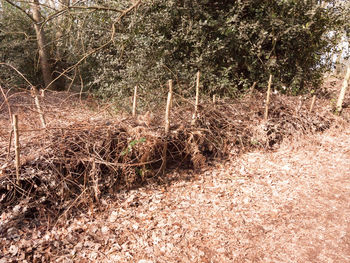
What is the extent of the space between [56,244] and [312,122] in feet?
24.6

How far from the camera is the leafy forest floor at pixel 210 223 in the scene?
327 cm

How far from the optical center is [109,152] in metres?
4.65

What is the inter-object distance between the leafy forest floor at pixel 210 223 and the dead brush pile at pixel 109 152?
0.25m

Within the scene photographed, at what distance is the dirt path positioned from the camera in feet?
10.7

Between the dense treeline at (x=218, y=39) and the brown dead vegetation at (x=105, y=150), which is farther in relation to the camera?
the dense treeline at (x=218, y=39)

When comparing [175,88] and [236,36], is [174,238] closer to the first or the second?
[175,88]

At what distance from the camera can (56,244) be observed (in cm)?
346

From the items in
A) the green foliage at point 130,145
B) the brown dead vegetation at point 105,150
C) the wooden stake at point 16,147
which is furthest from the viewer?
the green foliage at point 130,145

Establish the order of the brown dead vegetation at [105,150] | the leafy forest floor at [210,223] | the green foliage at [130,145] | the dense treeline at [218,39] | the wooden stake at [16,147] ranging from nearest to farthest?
1. the leafy forest floor at [210,223]
2. the wooden stake at [16,147]
3. the brown dead vegetation at [105,150]
4. the green foliage at [130,145]
5. the dense treeline at [218,39]

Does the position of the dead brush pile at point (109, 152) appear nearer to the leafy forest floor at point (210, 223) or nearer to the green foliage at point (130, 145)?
the green foliage at point (130, 145)

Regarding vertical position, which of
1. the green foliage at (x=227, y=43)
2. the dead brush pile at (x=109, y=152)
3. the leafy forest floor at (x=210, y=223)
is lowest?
the leafy forest floor at (x=210, y=223)

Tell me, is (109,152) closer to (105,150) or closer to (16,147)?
(105,150)

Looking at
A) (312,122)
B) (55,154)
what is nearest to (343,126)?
(312,122)

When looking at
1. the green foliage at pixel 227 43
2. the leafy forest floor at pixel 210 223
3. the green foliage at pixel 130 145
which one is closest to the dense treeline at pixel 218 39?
the green foliage at pixel 227 43
